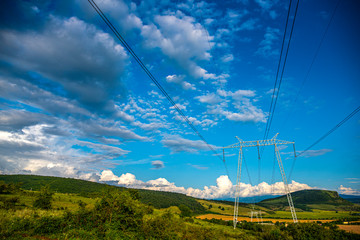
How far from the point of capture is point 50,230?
21.5 metres

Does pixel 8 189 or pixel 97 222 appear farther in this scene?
pixel 8 189

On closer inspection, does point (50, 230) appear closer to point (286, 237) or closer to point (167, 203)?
point (286, 237)

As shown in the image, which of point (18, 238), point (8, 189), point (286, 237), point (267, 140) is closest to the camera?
point (18, 238)

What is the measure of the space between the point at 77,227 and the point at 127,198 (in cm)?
702

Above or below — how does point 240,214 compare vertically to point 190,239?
below

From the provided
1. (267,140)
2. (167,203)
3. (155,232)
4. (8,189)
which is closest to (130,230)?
(155,232)

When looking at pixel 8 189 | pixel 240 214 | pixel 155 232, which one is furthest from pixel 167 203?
pixel 155 232

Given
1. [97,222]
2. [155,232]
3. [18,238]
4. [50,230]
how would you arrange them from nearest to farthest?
[18,238]
[50,230]
[97,222]
[155,232]

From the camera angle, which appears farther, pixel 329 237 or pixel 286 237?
pixel 286 237

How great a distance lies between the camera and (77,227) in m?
22.6

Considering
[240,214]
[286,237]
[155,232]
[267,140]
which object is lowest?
[240,214]

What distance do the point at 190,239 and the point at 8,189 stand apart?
67033mm

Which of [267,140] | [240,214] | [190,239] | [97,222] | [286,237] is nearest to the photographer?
[97,222]

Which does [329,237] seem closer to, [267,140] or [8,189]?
[267,140]
